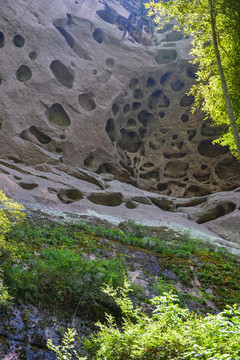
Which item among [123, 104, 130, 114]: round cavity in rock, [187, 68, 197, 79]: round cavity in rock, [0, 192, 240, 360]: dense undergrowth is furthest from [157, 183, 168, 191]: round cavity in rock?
[0, 192, 240, 360]: dense undergrowth

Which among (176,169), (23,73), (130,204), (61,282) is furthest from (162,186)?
(61,282)

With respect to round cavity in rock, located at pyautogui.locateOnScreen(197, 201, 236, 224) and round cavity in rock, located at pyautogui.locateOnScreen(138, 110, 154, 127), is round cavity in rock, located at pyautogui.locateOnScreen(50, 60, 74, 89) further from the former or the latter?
round cavity in rock, located at pyautogui.locateOnScreen(197, 201, 236, 224)

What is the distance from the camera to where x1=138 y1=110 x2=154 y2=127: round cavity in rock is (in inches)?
1110

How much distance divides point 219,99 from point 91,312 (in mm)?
5798

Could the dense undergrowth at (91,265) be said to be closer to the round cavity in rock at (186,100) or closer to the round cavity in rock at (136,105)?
the round cavity in rock at (136,105)

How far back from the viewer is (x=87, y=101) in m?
23.3

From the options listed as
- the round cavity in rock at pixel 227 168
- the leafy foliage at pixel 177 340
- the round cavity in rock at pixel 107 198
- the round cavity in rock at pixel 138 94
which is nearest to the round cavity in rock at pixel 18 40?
the round cavity in rock at pixel 138 94

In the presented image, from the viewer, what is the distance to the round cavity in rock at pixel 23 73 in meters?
20.6

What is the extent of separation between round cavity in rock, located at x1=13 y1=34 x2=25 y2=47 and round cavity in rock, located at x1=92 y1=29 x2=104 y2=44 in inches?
296

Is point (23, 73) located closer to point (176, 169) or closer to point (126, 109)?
point (126, 109)

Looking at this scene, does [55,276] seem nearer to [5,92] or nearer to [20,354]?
[20,354]

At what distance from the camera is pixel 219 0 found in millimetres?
6707

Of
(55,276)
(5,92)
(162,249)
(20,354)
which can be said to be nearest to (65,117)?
(5,92)

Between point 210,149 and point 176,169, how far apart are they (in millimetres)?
3555
